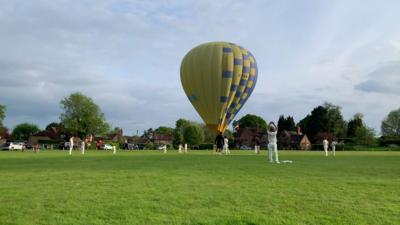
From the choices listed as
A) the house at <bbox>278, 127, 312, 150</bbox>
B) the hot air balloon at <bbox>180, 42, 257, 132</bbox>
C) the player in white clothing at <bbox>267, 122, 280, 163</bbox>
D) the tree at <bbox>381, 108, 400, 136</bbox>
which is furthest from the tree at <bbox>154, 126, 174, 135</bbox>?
the player in white clothing at <bbox>267, 122, 280, 163</bbox>

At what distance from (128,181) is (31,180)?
3098mm

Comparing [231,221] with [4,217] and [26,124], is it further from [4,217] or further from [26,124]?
[26,124]

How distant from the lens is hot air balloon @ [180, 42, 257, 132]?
5247 cm

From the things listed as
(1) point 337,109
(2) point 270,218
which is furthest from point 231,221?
(1) point 337,109

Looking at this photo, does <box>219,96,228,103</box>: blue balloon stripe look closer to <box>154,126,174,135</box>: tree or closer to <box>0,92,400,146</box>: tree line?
<box>0,92,400,146</box>: tree line

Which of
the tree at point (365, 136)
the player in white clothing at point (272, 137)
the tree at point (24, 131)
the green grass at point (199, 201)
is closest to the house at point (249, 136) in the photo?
the tree at point (365, 136)

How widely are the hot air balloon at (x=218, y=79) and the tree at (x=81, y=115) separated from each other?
62.9 meters

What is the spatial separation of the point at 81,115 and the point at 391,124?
105 meters

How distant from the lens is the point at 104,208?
8898mm

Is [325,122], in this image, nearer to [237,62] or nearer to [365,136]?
[365,136]

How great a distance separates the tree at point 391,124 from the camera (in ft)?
504

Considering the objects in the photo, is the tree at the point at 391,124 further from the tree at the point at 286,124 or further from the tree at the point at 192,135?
the tree at the point at 192,135

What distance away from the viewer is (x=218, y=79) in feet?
172

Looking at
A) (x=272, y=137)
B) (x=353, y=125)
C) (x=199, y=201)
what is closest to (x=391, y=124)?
(x=353, y=125)
